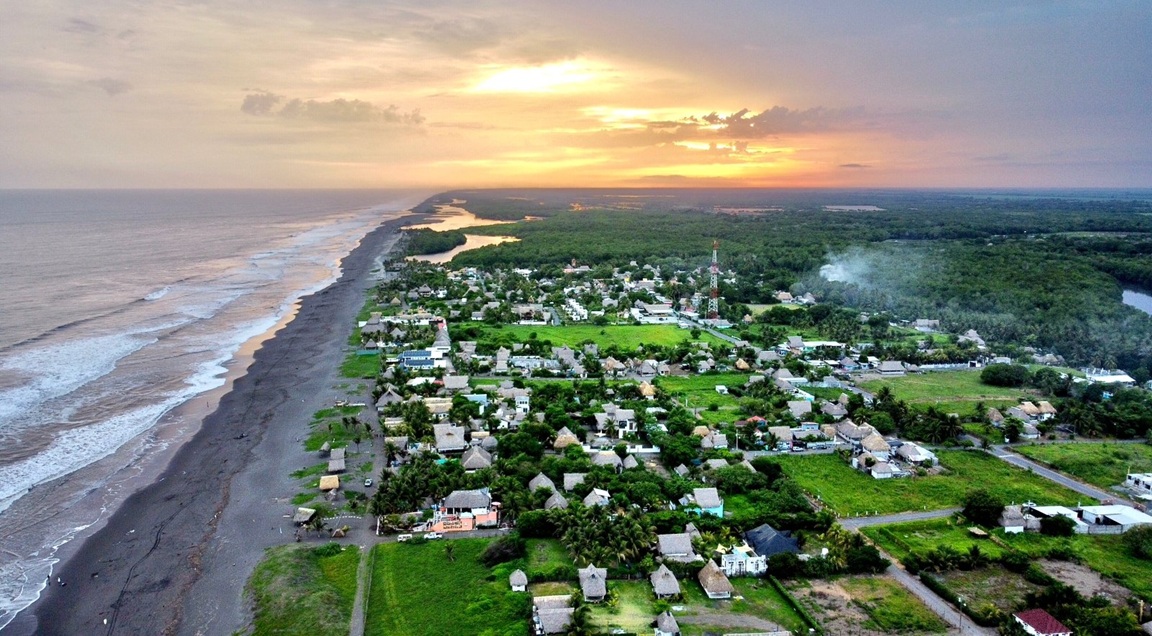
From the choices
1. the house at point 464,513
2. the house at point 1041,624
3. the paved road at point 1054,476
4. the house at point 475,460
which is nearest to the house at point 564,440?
the house at point 475,460

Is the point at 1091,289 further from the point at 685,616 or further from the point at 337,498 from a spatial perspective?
the point at 337,498

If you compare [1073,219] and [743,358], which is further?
[1073,219]

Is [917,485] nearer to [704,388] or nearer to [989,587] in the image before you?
[989,587]

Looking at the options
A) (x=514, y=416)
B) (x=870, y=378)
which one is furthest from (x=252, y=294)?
(x=870, y=378)

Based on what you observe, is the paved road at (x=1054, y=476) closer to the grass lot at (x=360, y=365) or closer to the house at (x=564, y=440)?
the house at (x=564, y=440)

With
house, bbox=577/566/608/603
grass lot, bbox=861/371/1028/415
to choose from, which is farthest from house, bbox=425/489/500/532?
grass lot, bbox=861/371/1028/415

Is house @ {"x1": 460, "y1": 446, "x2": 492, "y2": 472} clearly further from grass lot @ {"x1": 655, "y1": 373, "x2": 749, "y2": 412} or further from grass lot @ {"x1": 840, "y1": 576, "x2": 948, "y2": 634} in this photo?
grass lot @ {"x1": 840, "y1": 576, "x2": 948, "y2": 634}

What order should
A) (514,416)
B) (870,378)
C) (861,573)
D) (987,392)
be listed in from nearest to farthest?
(861,573) → (514,416) → (987,392) → (870,378)
